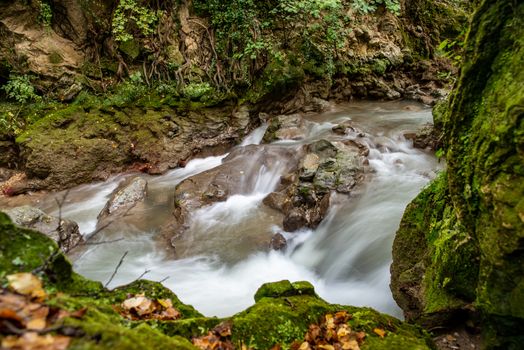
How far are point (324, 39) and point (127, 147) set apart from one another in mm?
8493

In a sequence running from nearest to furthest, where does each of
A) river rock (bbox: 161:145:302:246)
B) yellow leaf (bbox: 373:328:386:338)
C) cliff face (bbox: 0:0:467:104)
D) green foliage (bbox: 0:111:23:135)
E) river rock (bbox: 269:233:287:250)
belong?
1. yellow leaf (bbox: 373:328:386:338)
2. river rock (bbox: 269:233:287:250)
3. river rock (bbox: 161:145:302:246)
4. green foliage (bbox: 0:111:23:135)
5. cliff face (bbox: 0:0:467:104)

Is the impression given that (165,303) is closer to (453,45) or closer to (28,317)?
(28,317)

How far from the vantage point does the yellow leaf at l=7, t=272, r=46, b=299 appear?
1.67 metres

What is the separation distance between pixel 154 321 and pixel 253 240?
15.0 feet

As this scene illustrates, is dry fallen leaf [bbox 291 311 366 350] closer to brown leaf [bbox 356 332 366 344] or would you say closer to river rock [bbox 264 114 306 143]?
brown leaf [bbox 356 332 366 344]

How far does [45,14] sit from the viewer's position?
36.1 feet

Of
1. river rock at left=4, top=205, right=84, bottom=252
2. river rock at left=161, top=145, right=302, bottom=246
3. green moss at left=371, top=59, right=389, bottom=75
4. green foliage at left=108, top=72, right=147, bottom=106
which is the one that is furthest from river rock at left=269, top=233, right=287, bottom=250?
green moss at left=371, top=59, right=389, bottom=75

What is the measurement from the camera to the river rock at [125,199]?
796 cm

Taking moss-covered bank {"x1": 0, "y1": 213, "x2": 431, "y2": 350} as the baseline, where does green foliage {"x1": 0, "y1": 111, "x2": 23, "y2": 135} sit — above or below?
below

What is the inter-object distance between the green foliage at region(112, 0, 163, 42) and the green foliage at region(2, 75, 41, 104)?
2.84 m

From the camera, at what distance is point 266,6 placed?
1297 centimetres

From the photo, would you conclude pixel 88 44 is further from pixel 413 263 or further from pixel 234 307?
pixel 413 263

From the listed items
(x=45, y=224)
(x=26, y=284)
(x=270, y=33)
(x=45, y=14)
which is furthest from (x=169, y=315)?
(x=270, y=33)

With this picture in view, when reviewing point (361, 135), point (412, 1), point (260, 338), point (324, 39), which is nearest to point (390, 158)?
point (361, 135)
